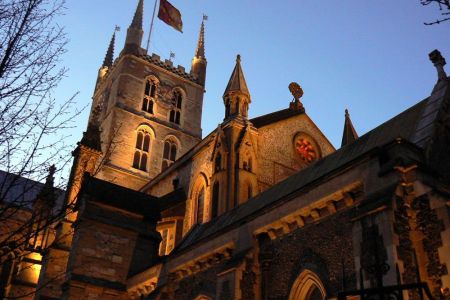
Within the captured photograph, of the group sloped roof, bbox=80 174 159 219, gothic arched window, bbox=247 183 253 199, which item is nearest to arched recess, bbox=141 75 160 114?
gothic arched window, bbox=247 183 253 199

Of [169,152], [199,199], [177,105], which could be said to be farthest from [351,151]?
[177,105]

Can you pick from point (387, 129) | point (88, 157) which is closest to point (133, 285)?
point (387, 129)

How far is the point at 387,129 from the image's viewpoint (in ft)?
45.8

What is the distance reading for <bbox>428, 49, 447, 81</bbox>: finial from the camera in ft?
50.0

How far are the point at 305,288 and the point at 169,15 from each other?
176 feet

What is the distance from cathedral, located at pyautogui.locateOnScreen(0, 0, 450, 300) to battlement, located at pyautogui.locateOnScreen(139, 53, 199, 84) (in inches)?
761

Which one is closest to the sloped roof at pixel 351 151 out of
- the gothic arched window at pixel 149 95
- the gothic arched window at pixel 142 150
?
the gothic arched window at pixel 142 150

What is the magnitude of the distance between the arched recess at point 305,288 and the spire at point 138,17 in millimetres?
46092

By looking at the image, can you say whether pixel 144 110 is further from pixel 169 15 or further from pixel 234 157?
pixel 234 157

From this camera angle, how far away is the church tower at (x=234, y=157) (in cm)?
2458

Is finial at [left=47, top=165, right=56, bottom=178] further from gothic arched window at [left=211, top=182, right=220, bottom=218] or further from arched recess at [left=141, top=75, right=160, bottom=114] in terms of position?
arched recess at [left=141, top=75, right=160, bottom=114]

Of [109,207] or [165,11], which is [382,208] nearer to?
[109,207]

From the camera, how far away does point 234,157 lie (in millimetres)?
25484

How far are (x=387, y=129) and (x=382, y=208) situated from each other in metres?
4.83
